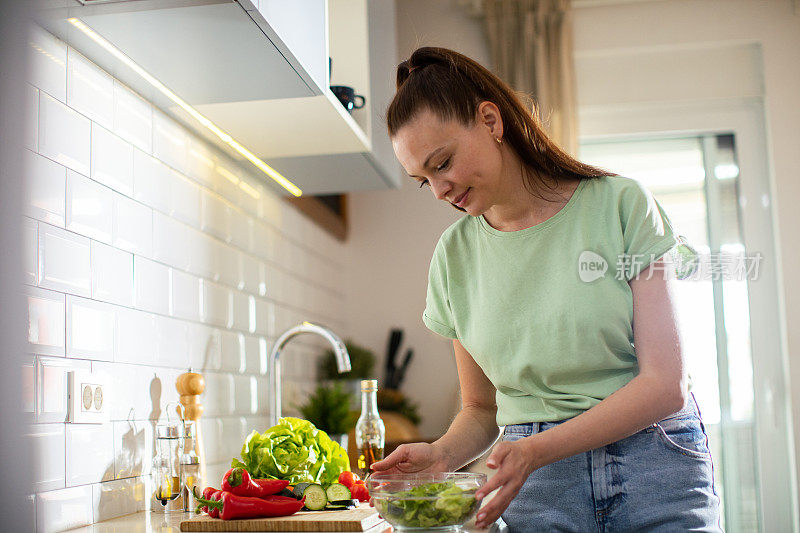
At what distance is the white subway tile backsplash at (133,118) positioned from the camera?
1.51 m

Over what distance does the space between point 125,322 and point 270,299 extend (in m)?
0.91

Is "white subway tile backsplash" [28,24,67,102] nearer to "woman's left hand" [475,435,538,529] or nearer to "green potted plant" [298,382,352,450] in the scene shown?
"woman's left hand" [475,435,538,529]

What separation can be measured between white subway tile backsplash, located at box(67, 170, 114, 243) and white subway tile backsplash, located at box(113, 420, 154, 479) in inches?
13.8

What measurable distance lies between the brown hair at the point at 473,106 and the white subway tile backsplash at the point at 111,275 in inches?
22.6

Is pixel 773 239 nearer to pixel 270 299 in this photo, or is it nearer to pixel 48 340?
pixel 270 299

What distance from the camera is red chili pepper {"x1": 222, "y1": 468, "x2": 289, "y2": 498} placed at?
4.06ft

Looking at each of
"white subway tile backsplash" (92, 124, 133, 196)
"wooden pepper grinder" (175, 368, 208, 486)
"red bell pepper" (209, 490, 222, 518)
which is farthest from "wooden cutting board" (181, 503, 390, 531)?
"white subway tile backsplash" (92, 124, 133, 196)

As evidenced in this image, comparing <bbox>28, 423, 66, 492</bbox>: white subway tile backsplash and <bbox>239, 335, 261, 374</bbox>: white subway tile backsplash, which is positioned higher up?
<bbox>239, 335, 261, 374</bbox>: white subway tile backsplash

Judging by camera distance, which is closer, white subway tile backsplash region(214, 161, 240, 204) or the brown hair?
the brown hair

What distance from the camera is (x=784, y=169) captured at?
3.22 m

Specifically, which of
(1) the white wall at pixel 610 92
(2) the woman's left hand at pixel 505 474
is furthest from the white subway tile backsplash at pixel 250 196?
(2) the woman's left hand at pixel 505 474

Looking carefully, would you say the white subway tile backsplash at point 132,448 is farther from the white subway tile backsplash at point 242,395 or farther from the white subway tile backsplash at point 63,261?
the white subway tile backsplash at point 242,395

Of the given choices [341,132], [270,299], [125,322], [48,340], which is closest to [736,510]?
[270,299]

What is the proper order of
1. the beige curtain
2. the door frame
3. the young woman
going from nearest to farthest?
the young woman
the door frame
the beige curtain
